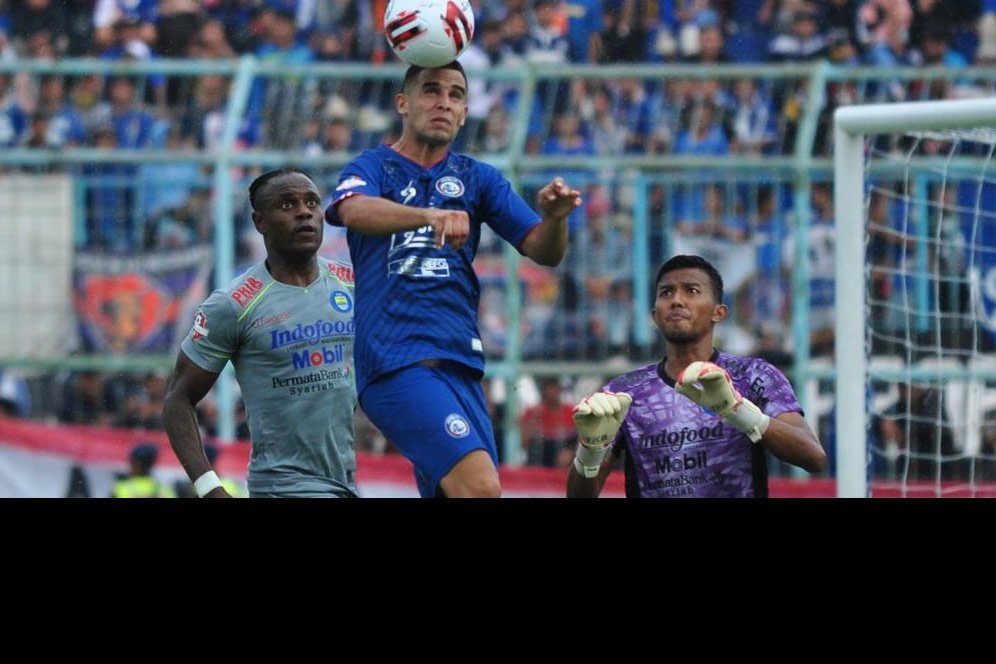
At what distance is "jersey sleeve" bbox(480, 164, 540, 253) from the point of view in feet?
18.6

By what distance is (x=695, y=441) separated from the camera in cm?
558

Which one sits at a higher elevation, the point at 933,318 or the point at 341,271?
the point at 341,271

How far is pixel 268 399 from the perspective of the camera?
6266 millimetres

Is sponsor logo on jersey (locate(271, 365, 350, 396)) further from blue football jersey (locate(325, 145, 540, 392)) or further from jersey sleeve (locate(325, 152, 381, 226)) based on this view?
jersey sleeve (locate(325, 152, 381, 226))

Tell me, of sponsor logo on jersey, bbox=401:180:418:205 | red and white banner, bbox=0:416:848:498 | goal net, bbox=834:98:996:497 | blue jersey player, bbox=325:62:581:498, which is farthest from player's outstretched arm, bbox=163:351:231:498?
goal net, bbox=834:98:996:497

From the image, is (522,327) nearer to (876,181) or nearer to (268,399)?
(876,181)

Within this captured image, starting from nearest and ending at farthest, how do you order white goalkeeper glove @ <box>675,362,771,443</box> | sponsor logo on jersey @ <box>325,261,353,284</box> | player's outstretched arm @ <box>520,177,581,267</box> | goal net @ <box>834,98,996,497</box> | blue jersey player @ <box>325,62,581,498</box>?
white goalkeeper glove @ <box>675,362,771,443</box> < player's outstretched arm @ <box>520,177,581,267</box> < blue jersey player @ <box>325,62,581,498</box> < sponsor logo on jersey @ <box>325,261,353,284</box> < goal net @ <box>834,98,996,497</box>

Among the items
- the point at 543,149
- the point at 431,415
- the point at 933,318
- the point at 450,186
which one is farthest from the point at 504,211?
the point at 933,318

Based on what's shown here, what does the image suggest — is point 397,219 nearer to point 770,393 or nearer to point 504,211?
point 504,211

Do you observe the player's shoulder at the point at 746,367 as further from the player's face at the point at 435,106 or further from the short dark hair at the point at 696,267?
the player's face at the point at 435,106

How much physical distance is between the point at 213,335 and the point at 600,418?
1.71 meters
